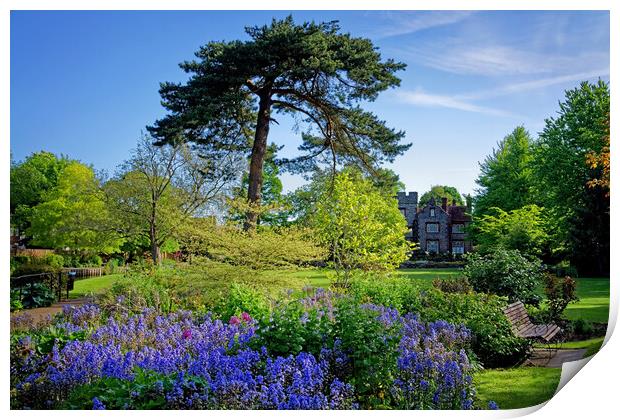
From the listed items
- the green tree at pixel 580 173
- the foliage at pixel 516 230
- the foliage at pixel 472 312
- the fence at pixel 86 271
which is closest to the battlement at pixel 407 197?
the foliage at pixel 516 230

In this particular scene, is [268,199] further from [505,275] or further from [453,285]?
[505,275]

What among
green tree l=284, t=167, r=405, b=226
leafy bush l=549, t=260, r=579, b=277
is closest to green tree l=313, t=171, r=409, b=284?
green tree l=284, t=167, r=405, b=226

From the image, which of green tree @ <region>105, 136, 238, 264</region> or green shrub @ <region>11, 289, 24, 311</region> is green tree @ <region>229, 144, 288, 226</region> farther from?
green shrub @ <region>11, 289, 24, 311</region>

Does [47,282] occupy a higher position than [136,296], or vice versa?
[47,282]

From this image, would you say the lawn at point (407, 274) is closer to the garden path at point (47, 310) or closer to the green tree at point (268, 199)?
the green tree at point (268, 199)

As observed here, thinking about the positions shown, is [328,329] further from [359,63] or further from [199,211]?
[199,211]


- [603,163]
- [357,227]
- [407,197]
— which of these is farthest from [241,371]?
[357,227]

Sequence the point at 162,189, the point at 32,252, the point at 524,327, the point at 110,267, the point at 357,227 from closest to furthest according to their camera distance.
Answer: the point at 32,252, the point at 524,327, the point at 110,267, the point at 357,227, the point at 162,189
